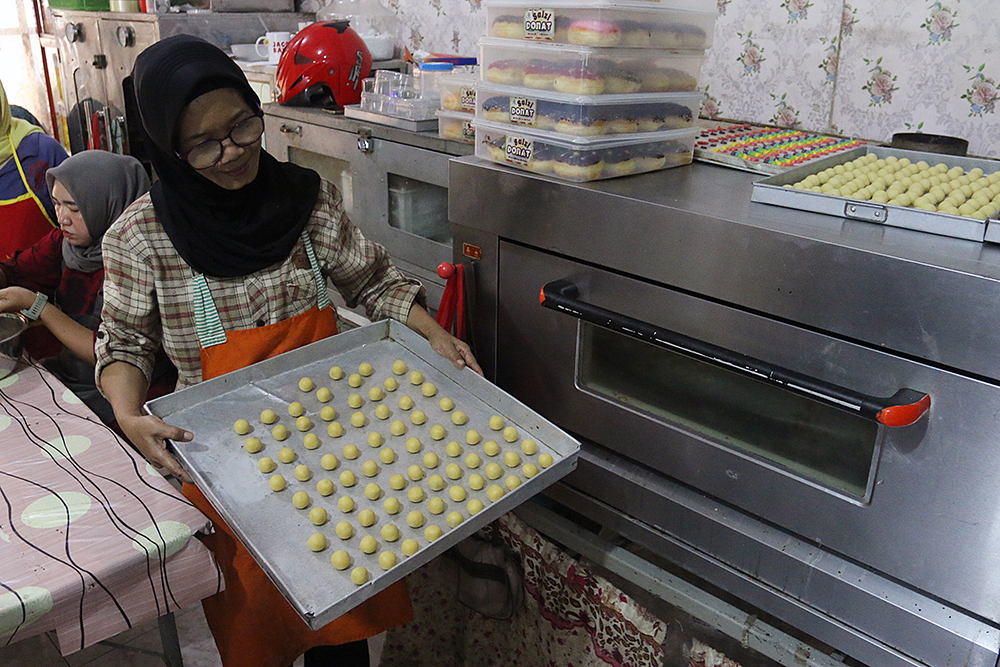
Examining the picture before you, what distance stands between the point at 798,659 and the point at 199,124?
3.80ft

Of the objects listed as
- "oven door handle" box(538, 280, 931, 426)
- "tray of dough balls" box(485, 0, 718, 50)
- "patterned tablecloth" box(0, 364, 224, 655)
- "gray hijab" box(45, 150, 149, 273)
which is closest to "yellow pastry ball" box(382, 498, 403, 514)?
"patterned tablecloth" box(0, 364, 224, 655)

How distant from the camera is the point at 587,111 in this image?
1138 mm

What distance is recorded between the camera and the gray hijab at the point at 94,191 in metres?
1.77

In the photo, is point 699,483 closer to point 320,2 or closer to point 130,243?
point 130,243

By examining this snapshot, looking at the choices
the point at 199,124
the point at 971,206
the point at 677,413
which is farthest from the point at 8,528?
the point at 971,206

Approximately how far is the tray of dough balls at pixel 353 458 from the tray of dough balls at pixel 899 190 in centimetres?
47

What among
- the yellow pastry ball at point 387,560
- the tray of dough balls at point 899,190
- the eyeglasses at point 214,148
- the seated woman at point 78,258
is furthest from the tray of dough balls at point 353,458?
the seated woman at point 78,258

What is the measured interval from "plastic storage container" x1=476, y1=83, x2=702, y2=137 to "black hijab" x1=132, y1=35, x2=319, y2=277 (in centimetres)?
36

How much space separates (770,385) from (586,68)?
538 millimetres

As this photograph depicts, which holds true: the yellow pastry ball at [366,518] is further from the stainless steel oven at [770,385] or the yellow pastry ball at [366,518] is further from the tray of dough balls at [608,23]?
the tray of dough balls at [608,23]

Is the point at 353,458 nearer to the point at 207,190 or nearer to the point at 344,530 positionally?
the point at 344,530

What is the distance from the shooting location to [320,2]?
2.95 m

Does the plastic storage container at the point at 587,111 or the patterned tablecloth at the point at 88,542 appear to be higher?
the plastic storage container at the point at 587,111

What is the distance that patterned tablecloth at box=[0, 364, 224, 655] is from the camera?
929mm
